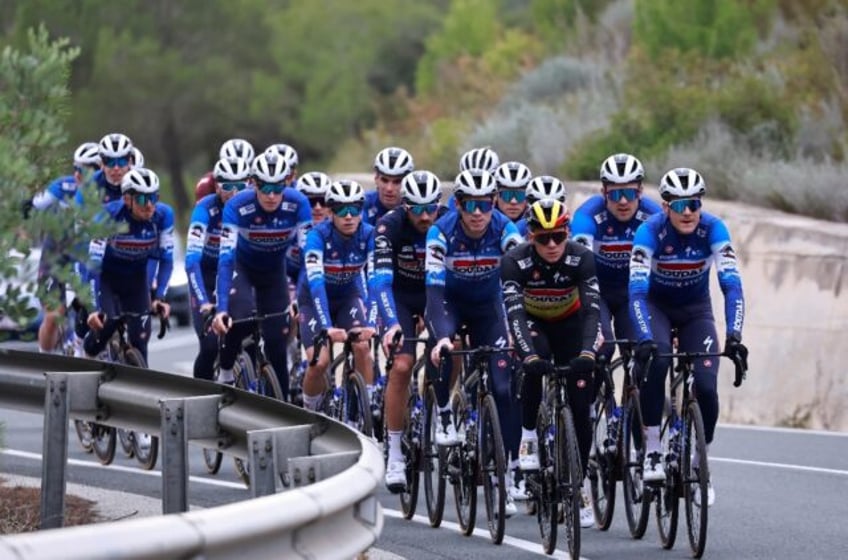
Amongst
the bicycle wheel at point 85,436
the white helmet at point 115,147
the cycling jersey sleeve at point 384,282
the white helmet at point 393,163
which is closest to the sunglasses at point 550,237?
the cycling jersey sleeve at point 384,282

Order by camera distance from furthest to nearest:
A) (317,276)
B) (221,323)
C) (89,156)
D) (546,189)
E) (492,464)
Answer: (89,156), (221,323), (317,276), (546,189), (492,464)

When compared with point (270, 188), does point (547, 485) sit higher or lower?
lower

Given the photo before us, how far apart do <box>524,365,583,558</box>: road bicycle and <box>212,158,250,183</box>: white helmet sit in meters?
5.03

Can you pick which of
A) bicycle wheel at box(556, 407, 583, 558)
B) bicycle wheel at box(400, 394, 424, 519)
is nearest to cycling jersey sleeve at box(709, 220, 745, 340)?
bicycle wheel at box(556, 407, 583, 558)

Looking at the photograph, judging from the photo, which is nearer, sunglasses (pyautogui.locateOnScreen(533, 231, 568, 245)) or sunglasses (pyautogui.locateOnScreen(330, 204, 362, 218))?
sunglasses (pyautogui.locateOnScreen(533, 231, 568, 245))

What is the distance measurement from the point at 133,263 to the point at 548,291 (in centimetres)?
539

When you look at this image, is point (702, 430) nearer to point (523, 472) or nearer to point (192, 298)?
point (523, 472)

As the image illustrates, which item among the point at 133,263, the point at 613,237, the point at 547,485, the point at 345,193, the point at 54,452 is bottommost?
the point at 547,485

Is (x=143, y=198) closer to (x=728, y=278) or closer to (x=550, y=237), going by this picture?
(x=550, y=237)

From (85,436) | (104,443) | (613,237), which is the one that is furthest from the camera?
(85,436)

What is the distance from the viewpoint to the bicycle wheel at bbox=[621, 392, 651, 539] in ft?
38.6

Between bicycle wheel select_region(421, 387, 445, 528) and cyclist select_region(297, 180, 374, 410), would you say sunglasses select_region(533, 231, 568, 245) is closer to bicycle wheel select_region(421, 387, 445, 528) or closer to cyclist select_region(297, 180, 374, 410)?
bicycle wheel select_region(421, 387, 445, 528)

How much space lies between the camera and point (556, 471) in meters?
11.1

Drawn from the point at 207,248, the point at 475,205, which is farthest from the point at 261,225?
the point at 475,205
